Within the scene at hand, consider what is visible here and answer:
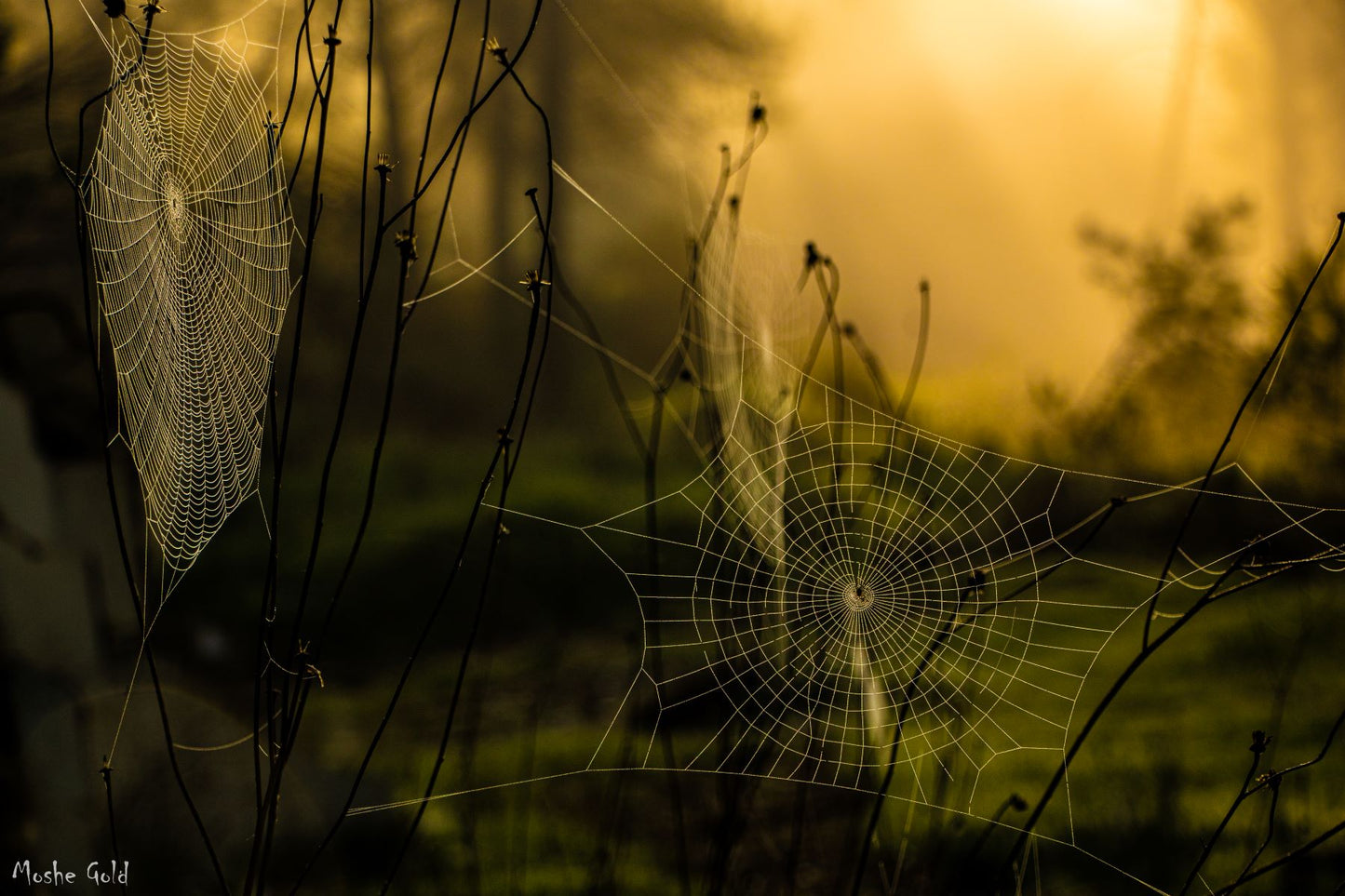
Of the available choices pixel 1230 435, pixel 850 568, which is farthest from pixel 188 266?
pixel 1230 435

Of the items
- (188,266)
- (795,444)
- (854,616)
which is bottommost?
(854,616)

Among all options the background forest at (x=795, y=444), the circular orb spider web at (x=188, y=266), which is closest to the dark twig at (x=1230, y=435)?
the background forest at (x=795, y=444)

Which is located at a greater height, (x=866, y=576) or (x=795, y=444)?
(x=795, y=444)

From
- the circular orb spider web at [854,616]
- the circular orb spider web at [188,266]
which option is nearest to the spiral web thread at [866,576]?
the circular orb spider web at [854,616]

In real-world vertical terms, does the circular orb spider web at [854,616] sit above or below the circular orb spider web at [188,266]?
below

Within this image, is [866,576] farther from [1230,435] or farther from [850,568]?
[1230,435]

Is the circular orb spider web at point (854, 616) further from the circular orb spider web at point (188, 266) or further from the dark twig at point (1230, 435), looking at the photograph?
the circular orb spider web at point (188, 266)

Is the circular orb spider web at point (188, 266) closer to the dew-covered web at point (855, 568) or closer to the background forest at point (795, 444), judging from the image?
the background forest at point (795, 444)

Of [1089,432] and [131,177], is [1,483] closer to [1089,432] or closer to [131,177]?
[131,177]

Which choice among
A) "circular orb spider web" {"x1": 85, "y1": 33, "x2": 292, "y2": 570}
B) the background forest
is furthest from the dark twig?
"circular orb spider web" {"x1": 85, "y1": 33, "x2": 292, "y2": 570}
